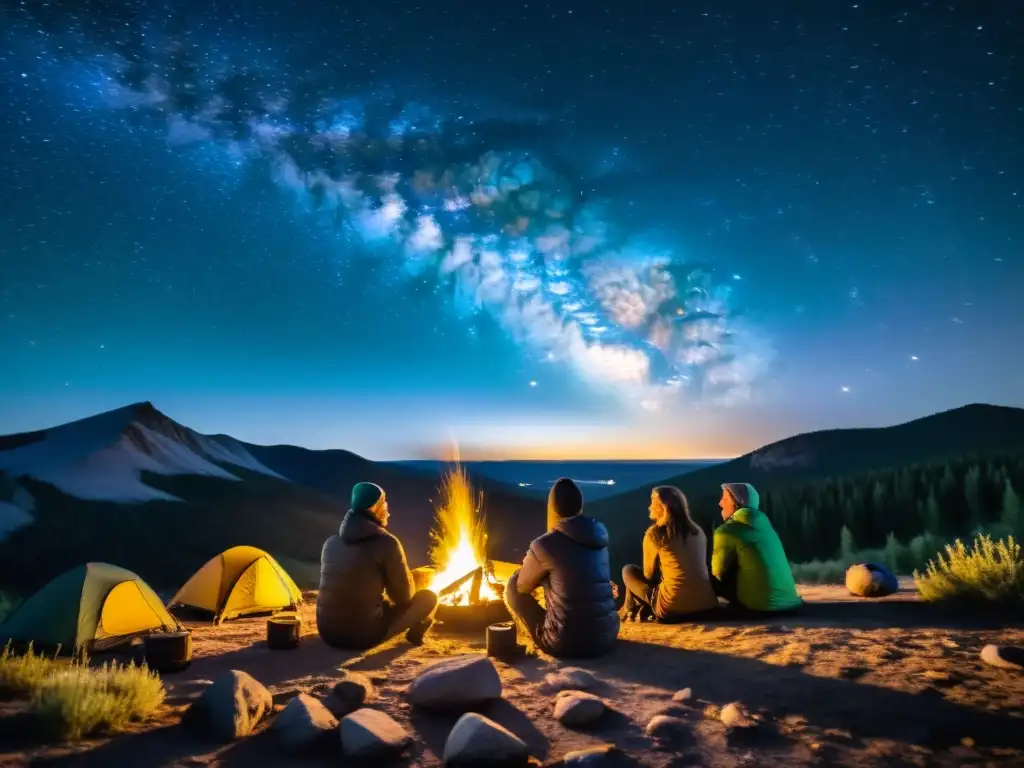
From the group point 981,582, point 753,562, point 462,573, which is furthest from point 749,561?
point 462,573

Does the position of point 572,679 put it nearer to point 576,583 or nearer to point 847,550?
point 576,583

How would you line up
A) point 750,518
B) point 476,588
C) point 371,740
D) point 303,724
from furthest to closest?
point 476,588 < point 750,518 < point 303,724 < point 371,740

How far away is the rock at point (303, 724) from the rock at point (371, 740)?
0.56 ft

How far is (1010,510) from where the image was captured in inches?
571

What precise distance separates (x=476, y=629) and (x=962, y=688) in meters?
5.42

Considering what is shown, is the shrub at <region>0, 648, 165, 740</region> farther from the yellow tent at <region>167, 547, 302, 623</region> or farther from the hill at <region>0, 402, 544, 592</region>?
the hill at <region>0, 402, 544, 592</region>

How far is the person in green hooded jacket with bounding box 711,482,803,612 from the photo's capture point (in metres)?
7.86

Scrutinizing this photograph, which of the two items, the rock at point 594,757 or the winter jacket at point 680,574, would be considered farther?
the winter jacket at point 680,574

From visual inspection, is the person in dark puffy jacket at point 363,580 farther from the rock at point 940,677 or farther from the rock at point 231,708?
the rock at point 940,677

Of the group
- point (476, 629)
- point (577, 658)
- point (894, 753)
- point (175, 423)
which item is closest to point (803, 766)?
point (894, 753)

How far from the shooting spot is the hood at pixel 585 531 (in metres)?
6.66

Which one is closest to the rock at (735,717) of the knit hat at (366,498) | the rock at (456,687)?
the rock at (456,687)

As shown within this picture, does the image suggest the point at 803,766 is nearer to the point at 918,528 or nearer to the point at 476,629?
the point at 476,629

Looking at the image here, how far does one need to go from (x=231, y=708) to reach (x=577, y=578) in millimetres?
3257
